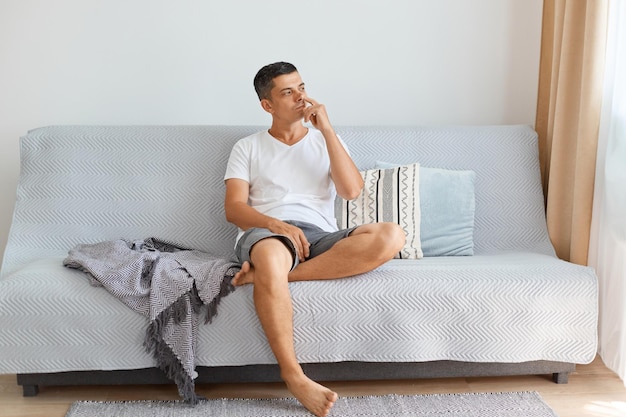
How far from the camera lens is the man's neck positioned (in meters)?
2.69

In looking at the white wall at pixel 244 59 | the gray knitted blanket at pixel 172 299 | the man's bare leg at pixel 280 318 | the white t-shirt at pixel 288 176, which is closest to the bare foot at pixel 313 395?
the man's bare leg at pixel 280 318

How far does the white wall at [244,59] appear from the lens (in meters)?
3.13

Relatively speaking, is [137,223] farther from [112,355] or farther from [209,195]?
[112,355]

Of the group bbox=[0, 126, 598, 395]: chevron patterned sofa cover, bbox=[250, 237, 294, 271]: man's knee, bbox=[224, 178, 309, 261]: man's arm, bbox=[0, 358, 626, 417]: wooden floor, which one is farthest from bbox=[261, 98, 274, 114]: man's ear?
bbox=[0, 358, 626, 417]: wooden floor

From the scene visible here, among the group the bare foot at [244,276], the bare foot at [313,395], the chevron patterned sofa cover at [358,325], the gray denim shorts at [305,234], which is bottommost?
the bare foot at [313,395]

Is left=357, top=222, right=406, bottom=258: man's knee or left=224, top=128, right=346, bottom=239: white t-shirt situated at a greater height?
left=224, top=128, right=346, bottom=239: white t-shirt

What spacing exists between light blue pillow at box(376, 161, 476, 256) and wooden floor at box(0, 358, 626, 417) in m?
0.51

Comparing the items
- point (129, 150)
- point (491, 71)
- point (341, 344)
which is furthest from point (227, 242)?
point (491, 71)

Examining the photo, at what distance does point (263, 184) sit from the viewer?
2.66 m

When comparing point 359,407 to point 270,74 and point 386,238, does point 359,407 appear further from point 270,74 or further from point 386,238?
point 270,74

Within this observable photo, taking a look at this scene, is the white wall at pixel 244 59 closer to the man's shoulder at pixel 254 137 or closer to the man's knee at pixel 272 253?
the man's shoulder at pixel 254 137

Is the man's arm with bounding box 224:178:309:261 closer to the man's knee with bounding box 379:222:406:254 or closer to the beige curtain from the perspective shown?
the man's knee with bounding box 379:222:406:254

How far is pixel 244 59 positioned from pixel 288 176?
0.77m

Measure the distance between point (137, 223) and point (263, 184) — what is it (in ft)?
1.71
